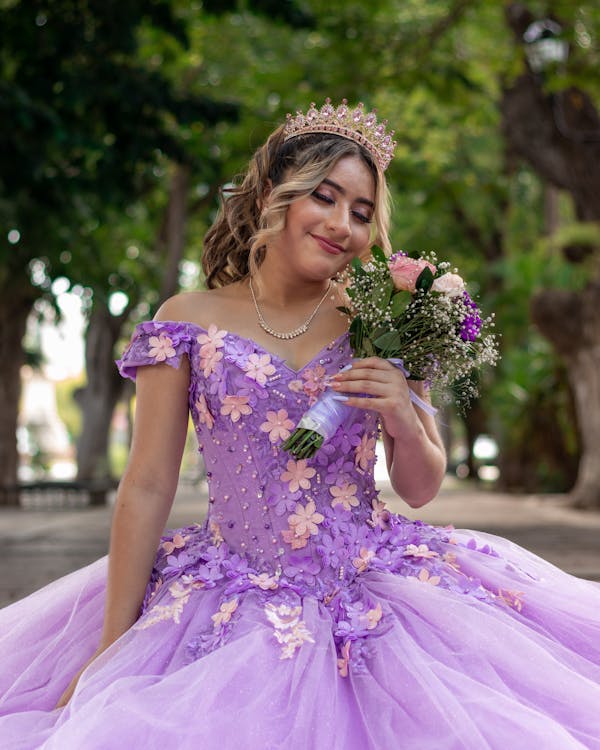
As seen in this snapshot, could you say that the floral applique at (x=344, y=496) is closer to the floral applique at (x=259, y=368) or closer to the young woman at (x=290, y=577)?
the young woman at (x=290, y=577)

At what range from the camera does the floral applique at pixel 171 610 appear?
2314 millimetres

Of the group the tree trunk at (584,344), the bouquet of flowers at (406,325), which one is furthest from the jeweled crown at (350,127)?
the tree trunk at (584,344)

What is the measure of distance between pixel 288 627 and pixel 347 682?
6.6 inches

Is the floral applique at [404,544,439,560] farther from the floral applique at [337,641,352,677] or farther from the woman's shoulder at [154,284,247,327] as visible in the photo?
the woman's shoulder at [154,284,247,327]

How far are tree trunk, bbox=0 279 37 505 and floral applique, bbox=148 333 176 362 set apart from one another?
13.9 meters

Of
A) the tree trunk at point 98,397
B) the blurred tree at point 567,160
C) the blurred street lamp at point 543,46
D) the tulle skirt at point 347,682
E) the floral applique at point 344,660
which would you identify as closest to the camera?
the tulle skirt at point 347,682

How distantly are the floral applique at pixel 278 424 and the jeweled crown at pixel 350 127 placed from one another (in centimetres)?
A: 70

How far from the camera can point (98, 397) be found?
17172 mm

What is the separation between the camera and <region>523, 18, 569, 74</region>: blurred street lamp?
36.4ft

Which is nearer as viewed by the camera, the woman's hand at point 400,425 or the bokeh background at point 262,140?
the woman's hand at point 400,425

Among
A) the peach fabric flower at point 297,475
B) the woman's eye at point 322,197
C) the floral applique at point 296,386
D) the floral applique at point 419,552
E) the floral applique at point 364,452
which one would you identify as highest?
the woman's eye at point 322,197

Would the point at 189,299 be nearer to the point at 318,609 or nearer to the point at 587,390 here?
Answer: the point at 318,609

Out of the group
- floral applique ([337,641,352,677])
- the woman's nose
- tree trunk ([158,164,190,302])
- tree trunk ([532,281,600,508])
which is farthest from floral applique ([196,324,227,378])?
tree trunk ([158,164,190,302])

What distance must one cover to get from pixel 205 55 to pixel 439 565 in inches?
566
